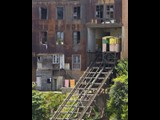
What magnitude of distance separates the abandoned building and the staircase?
1.92 ft

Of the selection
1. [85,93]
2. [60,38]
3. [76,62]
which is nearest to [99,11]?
[60,38]

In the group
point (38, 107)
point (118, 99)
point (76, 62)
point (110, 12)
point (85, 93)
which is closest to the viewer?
point (118, 99)

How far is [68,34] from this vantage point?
19547 millimetres

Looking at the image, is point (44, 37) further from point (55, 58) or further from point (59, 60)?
point (59, 60)

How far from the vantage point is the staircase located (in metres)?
16.8

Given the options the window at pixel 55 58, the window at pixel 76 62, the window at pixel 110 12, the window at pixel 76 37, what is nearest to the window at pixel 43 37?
the window at pixel 55 58

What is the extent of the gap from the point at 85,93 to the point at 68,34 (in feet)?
10.8

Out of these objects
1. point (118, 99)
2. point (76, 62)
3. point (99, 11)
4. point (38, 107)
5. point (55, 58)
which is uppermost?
point (99, 11)

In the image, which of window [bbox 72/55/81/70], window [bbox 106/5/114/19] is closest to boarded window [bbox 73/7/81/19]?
window [bbox 106/5/114/19]

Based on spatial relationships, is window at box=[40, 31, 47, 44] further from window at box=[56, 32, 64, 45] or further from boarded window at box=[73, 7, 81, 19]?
boarded window at box=[73, 7, 81, 19]

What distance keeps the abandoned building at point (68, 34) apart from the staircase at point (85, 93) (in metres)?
0.59
